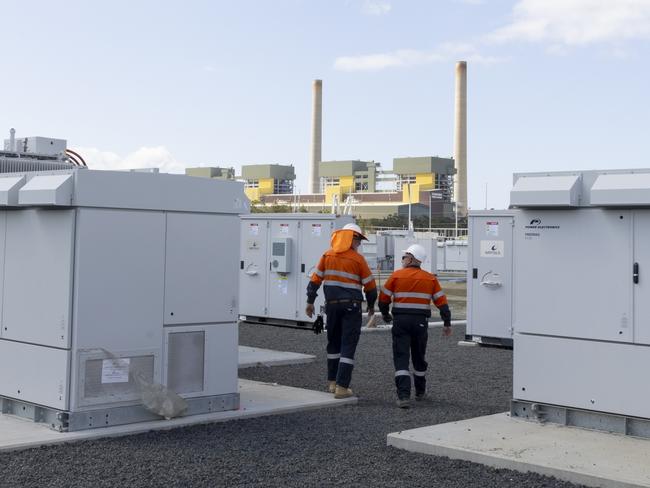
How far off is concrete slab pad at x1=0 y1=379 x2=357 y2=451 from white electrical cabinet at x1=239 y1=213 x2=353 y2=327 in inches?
259

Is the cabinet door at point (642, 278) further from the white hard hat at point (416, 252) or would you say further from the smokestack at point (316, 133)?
the smokestack at point (316, 133)

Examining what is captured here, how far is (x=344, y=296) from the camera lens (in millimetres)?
9523

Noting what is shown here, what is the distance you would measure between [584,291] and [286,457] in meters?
3.04

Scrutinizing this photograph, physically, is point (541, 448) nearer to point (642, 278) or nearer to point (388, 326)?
point (642, 278)

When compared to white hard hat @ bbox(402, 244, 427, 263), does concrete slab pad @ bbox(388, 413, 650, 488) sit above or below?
below

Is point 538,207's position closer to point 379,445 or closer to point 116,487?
point 379,445

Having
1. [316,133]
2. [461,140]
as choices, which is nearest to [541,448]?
[461,140]

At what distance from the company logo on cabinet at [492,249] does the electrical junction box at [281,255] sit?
4301 mm

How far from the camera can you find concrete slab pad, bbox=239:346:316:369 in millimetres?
12102

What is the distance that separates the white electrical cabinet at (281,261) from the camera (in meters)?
17.0

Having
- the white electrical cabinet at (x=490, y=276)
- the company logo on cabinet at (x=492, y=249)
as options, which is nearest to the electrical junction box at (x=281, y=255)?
the white electrical cabinet at (x=490, y=276)

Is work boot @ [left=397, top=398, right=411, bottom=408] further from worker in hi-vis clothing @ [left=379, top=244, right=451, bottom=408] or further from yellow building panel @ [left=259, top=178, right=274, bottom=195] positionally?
yellow building panel @ [left=259, top=178, right=274, bottom=195]

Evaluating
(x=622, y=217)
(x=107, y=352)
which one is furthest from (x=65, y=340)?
(x=622, y=217)

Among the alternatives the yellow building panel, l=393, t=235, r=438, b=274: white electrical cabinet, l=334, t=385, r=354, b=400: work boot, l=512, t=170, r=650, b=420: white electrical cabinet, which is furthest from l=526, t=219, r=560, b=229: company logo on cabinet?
the yellow building panel
